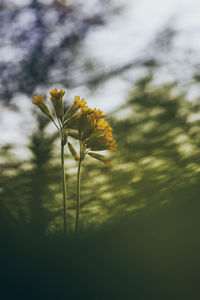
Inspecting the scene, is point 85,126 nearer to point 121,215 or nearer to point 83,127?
point 83,127

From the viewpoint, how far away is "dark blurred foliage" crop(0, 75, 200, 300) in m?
0.20

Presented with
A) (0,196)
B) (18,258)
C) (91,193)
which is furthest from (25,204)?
(18,258)

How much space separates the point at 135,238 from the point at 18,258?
0.45 ft

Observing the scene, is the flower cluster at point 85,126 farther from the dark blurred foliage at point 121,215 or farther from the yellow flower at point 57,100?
the dark blurred foliage at point 121,215

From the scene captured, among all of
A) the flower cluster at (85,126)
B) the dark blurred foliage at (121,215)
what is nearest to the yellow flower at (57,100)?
the flower cluster at (85,126)

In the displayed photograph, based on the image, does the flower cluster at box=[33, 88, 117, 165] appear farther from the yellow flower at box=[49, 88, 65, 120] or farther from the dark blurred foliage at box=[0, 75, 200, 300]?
the dark blurred foliage at box=[0, 75, 200, 300]

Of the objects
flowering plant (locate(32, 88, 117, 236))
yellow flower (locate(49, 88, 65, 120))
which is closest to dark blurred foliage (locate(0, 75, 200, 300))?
flowering plant (locate(32, 88, 117, 236))

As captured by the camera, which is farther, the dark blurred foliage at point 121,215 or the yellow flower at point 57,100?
the yellow flower at point 57,100

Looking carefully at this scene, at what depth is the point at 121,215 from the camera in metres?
0.65

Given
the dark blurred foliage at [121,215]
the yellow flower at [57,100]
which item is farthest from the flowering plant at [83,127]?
the dark blurred foliage at [121,215]

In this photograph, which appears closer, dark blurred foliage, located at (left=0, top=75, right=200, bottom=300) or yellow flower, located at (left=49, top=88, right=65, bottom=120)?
dark blurred foliage, located at (left=0, top=75, right=200, bottom=300)

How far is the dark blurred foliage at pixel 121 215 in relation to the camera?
0.20 metres

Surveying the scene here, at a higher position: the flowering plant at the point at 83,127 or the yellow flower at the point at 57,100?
the yellow flower at the point at 57,100

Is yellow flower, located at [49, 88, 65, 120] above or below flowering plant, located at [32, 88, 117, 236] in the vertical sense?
above
